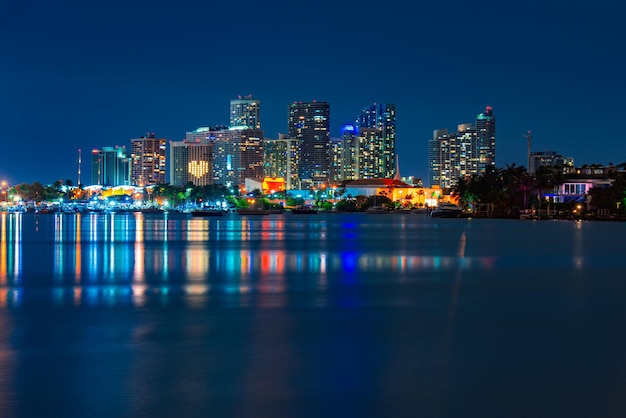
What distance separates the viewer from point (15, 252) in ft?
137

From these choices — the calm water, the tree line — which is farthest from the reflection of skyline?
the tree line

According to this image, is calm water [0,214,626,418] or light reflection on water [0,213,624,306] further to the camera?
light reflection on water [0,213,624,306]

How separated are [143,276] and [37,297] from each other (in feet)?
20.7

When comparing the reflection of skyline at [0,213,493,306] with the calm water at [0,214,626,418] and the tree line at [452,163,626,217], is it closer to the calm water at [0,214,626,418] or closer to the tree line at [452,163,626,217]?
the calm water at [0,214,626,418]

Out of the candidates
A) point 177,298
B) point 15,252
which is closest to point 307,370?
point 177,298

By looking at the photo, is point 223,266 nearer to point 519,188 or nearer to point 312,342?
point 312,342

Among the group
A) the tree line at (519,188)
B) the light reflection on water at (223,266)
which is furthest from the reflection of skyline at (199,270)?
the tree line at (519,188)

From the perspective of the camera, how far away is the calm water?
1027cm

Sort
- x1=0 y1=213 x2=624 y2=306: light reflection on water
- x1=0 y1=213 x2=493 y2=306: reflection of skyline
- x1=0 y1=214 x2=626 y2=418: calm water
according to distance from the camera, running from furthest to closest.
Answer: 1. x1=0 y1=213 x2=624 y2=306: light reflection on water
2. x1=0 y1=213 x2=493 y2=306: reflection of skyline
3. x1=0 y1=214 x2=626 y2=418: calm water

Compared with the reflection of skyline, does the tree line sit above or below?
above

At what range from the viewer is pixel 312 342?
14.6 meters

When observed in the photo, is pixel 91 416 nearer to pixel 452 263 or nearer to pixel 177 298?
pixel 177 298

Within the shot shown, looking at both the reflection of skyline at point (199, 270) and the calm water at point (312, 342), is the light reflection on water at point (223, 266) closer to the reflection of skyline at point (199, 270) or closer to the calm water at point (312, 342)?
the reflection of skyline at point (199, 270)

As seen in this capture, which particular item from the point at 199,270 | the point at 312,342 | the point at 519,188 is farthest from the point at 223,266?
the point at 519,188
